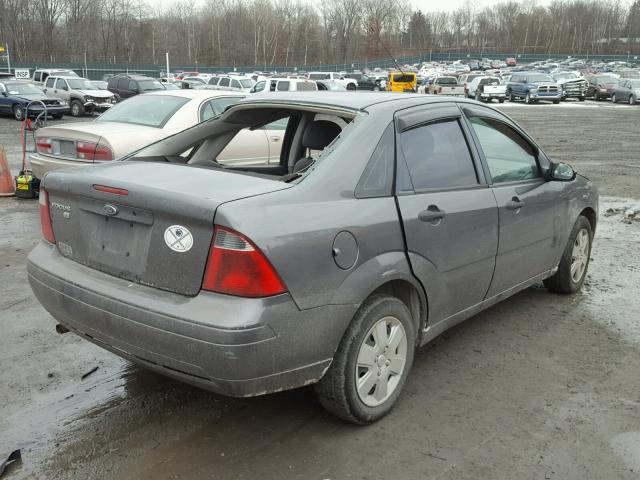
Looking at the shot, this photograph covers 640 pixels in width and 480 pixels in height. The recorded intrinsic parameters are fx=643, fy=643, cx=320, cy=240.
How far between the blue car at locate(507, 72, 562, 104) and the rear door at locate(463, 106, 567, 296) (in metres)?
36.4

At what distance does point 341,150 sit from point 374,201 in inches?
12.3

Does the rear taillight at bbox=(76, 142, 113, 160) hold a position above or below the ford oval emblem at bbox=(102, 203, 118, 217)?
below

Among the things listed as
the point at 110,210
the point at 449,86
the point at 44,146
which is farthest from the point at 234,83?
the point at 110,210

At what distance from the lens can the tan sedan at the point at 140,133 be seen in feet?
25.7

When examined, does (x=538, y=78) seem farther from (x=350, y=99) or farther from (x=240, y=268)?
(x=240, y=268)

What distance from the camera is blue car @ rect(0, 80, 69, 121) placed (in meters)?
25.3

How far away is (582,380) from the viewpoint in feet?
13.1

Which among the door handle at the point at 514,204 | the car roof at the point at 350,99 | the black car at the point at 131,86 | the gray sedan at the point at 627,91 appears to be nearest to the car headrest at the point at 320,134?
the car roof at the point at 350,99

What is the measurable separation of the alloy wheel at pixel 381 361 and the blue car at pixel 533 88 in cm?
3826

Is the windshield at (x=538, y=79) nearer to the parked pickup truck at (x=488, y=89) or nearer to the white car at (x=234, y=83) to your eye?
the parked pickup truck at (x=488, y=89)

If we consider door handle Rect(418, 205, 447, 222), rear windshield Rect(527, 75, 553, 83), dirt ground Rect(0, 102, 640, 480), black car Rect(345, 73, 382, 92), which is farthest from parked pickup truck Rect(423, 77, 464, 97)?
door handle Rect(418, 205, 447, 222)

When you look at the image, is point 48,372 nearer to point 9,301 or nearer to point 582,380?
point 9,301

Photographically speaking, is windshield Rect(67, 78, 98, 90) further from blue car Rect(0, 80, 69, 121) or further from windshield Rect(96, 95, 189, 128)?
windshield Rect(96, 95, 189, 128)

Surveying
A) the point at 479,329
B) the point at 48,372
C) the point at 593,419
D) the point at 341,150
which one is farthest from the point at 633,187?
the point at 48,372
